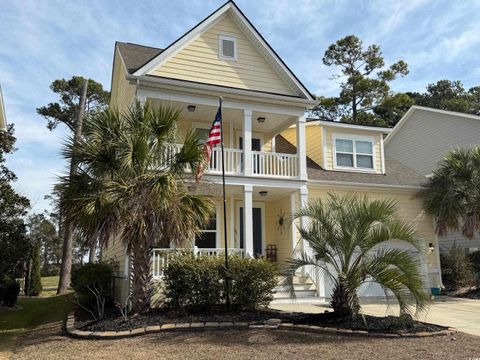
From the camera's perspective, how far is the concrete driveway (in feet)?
33.9

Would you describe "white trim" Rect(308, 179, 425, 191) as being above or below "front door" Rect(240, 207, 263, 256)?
above

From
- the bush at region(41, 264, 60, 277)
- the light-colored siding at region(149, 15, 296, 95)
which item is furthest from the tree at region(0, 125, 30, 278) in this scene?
the bush at region(41, 264, 60, 277)

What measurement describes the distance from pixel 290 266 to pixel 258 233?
770cm

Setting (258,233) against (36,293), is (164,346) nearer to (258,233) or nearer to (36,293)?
(258,233)

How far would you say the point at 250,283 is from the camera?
11.1 m

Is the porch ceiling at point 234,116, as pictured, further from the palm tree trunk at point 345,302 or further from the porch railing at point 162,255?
the palm tree trunk at point 345,302

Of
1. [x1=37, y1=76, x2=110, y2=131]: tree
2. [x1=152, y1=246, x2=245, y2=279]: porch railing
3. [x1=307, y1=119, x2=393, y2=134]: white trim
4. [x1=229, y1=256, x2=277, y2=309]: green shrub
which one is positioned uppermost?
[x1=37, y1=76, x2=110, y2=131]: tree

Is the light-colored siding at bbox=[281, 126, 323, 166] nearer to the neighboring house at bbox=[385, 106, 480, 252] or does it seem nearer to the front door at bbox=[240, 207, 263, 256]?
the front door at bbox=[240, 207, 263, 256]

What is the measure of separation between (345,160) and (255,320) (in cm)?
1090

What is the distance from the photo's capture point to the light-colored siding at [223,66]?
15.2m

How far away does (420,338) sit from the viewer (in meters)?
8.45

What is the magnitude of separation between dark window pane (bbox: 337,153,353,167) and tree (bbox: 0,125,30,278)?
1255cm

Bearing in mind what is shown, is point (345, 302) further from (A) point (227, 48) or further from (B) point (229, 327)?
(A) point (227, 48)

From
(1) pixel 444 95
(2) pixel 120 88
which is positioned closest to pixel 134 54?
(2) pixel 120 88
